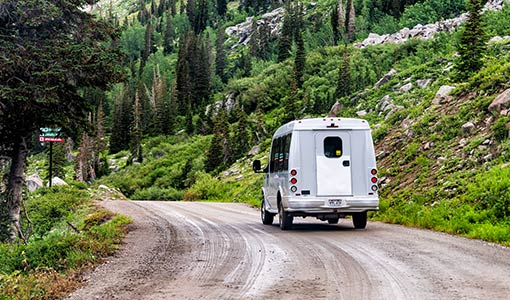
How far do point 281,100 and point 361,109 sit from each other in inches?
1415

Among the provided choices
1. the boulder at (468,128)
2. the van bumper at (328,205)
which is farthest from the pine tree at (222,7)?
the van bumper at (328,205)

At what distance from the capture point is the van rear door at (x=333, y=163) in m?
13.4

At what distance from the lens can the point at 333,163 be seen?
13.5m

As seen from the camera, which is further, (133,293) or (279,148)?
(279,148)

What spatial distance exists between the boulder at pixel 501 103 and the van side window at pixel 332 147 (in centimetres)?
689

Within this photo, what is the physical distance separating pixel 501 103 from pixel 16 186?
15899mm

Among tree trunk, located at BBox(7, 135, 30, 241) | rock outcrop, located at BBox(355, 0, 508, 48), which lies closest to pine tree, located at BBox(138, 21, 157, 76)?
rock outcrop, located at BBox(355, 0, 508, 48)

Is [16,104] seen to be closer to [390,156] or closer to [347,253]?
[347,253]

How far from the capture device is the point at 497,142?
610 inches

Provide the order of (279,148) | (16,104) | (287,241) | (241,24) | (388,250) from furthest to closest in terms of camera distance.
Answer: (241,24), (279,148), (16,104), (287,241), (388,250)

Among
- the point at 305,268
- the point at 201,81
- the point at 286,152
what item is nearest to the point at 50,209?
the point at 286,152

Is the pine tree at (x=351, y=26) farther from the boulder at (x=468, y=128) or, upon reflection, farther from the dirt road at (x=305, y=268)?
the dirt road at (x=305, y=268)

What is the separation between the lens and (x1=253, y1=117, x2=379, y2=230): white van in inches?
524

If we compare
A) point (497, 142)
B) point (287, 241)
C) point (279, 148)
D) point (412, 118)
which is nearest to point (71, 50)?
point (279, 148)
